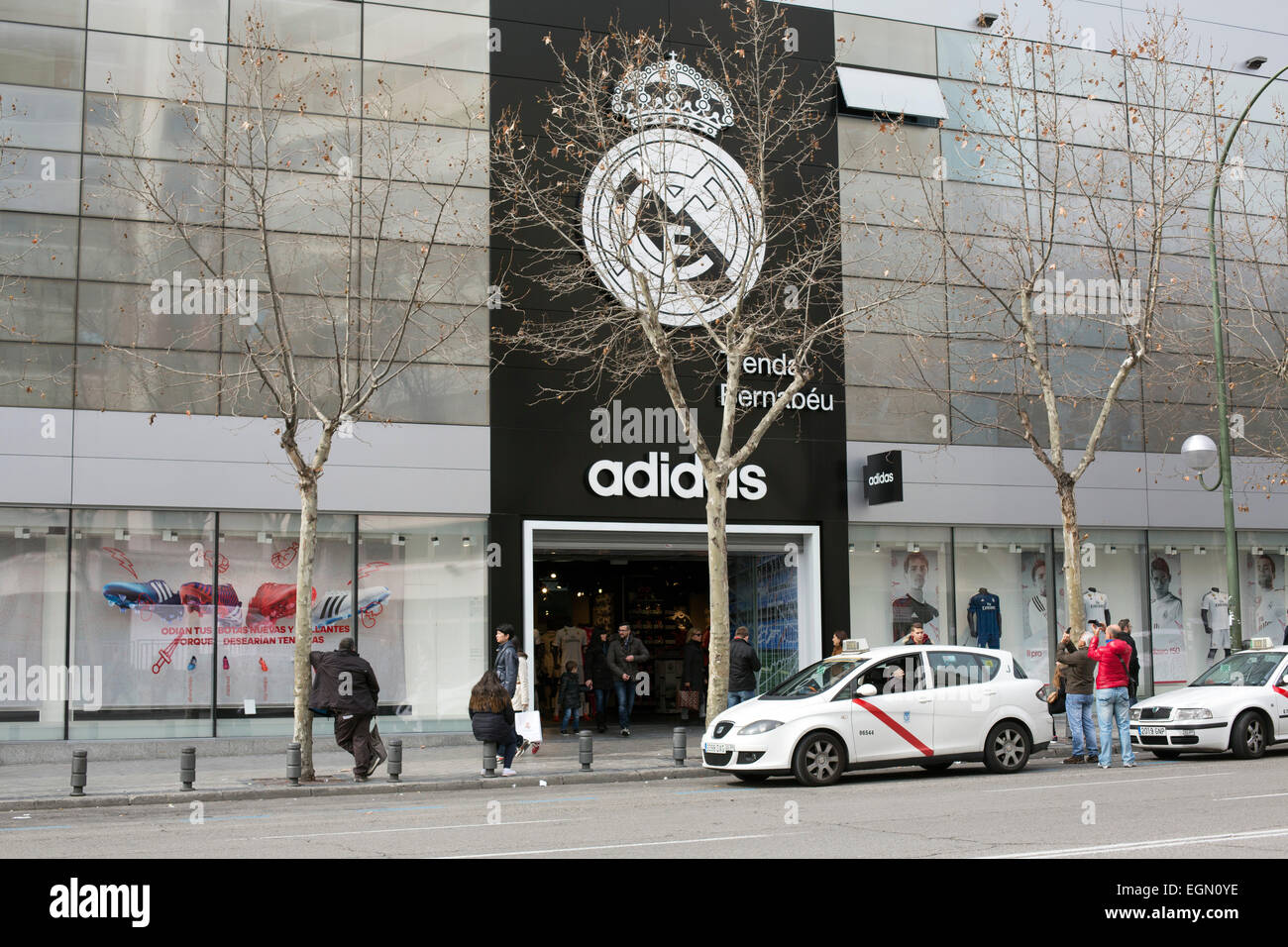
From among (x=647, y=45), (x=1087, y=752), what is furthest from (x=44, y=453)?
(x=1087, y=752)

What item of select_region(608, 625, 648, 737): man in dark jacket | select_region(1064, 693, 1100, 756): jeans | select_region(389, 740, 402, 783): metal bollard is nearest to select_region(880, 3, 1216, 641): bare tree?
select_region(1064, 693, 1100, 756): jeans

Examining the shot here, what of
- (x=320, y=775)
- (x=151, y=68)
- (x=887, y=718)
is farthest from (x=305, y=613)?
(x=151, y=68)

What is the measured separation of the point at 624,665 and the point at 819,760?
8.34 m

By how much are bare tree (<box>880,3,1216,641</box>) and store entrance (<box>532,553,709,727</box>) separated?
7265 mm

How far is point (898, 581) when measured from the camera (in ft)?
78.9

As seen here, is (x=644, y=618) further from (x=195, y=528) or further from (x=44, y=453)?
(x=44, y=453)

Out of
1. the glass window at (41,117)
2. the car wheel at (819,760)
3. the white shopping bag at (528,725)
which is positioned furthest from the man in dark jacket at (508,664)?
the glass window at (41,117)

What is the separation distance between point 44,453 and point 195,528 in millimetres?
2486

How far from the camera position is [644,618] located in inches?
1104

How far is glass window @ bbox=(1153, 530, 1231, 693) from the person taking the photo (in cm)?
2591

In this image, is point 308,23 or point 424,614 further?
point 308,23

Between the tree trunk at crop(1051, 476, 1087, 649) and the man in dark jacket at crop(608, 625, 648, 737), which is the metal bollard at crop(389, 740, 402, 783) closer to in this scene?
the man in dark jacket at crop(608, 625, 648, 737)

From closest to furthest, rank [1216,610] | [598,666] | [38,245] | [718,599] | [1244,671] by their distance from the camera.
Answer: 1. [1244,671]
2. [718,599]
3. [38,245]
4. [598,666]
5. [1216,610]

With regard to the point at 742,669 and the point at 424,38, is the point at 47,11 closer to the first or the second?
the point at 424,38
